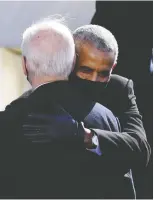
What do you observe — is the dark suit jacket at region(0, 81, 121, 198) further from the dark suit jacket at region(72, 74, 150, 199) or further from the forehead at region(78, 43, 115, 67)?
the forehead at region(78, 43, 115, 67)

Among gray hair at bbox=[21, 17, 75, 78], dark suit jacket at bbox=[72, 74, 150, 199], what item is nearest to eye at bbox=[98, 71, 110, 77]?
dark suit jacket at bbox=[72, 74, 150, 199]

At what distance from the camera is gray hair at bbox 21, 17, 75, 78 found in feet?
3.53

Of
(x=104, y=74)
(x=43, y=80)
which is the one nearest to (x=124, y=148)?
(x=43, y=80)

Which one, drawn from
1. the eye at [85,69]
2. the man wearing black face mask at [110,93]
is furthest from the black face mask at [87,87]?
the eye at [85,69]

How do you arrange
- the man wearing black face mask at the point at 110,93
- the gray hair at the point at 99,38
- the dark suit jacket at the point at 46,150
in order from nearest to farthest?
the dark suit jacket at the point at 46,150
the man wearing black face mask at the point at 110,93
the gray hair at the point at 99,38

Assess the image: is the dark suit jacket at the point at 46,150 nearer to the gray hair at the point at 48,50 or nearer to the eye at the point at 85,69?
the gray hair at the point at 48,50

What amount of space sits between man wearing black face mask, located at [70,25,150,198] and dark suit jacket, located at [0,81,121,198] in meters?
0.08

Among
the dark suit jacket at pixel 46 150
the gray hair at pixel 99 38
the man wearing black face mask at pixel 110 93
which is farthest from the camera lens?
the gray hair at pixel 99 38

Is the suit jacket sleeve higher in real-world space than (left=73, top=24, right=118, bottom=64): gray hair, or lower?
lower

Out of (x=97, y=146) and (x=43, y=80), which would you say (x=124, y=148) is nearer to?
(x=97, y=146)

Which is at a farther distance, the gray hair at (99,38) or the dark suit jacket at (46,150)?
the gray hair at (99,38)

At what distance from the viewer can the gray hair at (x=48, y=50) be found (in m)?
1.08

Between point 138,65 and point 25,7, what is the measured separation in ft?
5.21

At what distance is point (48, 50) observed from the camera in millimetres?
1076
